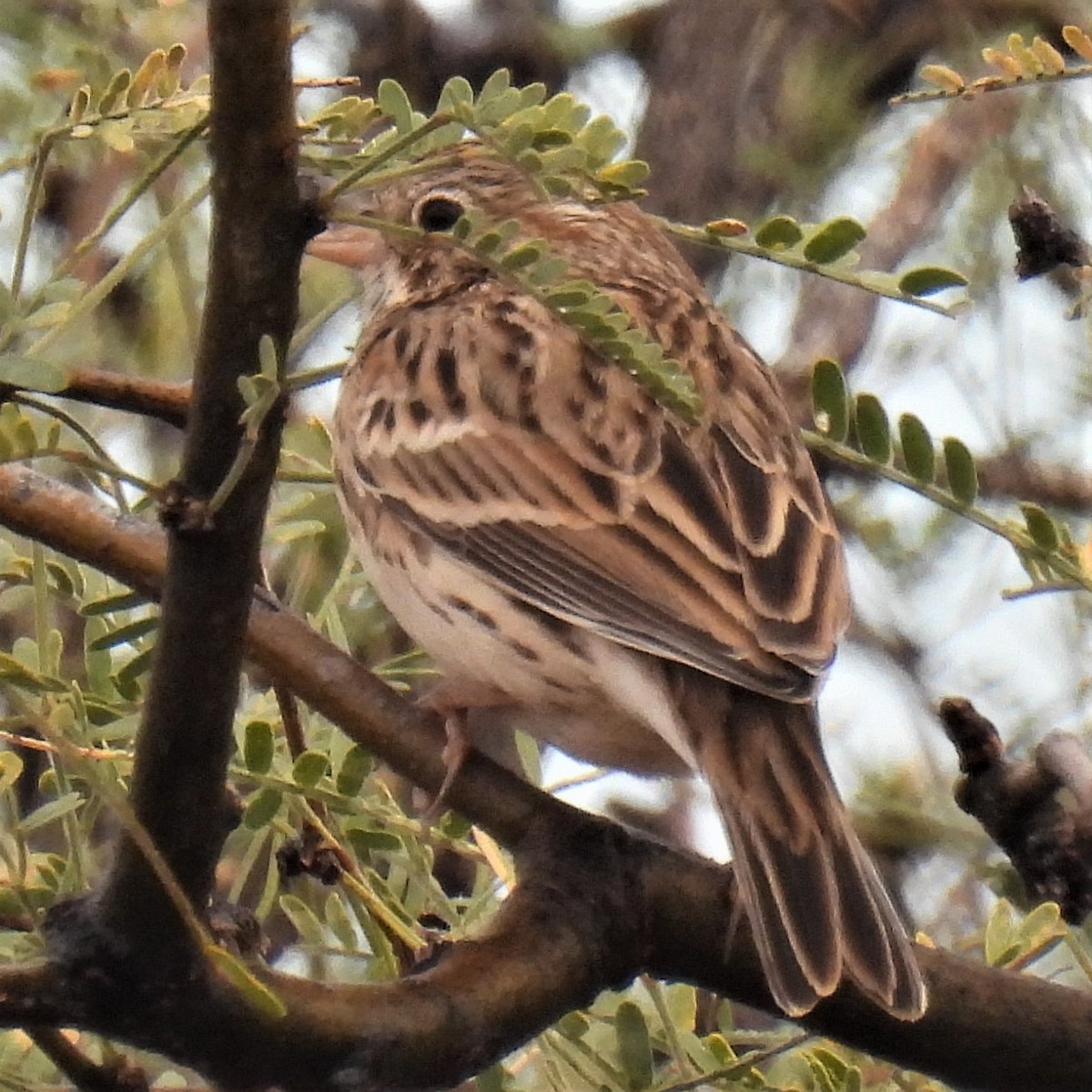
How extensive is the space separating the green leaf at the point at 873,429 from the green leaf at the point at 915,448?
1.0 inches

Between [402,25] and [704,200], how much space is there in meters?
0.99

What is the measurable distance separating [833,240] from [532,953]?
0.75 meters

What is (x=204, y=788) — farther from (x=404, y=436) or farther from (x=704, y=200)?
(x=704, y=200)

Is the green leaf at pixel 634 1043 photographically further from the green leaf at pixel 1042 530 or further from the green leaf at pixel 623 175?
the green leaf at pixel 623 175

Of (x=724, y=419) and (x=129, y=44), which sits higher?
(x=129, y=44)

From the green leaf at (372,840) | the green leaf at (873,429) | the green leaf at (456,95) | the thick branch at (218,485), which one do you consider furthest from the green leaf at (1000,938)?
the green leaf at (456,95)

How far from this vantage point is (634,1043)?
8.15 ft

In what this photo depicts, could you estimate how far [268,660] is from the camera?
2549 millimetres

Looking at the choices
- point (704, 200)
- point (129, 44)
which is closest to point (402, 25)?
point (704, 200)

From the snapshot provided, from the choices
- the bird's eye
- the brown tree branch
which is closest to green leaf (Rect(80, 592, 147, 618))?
the brown tree branch

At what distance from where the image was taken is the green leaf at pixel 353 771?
255cm

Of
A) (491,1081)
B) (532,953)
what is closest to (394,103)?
(532,953)

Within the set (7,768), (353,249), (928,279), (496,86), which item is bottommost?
(7,768)

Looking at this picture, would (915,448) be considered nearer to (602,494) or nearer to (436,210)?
(602,494)
